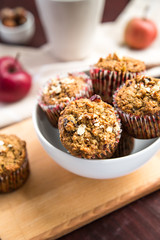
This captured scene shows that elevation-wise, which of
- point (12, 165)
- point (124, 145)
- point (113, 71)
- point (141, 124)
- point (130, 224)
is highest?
point (113, 71)

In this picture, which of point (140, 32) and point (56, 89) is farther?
point (140, 32)

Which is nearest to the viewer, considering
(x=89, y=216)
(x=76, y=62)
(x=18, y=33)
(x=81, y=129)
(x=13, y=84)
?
(x=81, y=129)

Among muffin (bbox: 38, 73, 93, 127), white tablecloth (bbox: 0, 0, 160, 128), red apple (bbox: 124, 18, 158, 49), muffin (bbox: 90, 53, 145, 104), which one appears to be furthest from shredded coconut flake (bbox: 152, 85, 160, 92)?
red apple (bbox: 124, 18, 158, 49)

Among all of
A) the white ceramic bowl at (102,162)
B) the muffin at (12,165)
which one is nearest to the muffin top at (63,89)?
the white ceramic bowl at (102,162)

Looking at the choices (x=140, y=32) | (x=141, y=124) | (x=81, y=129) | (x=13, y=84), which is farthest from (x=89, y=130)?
(x=140, y=32)

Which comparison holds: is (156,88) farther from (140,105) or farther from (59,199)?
(59,199)

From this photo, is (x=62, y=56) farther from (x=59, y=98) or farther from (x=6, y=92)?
(x=59, y=98)
